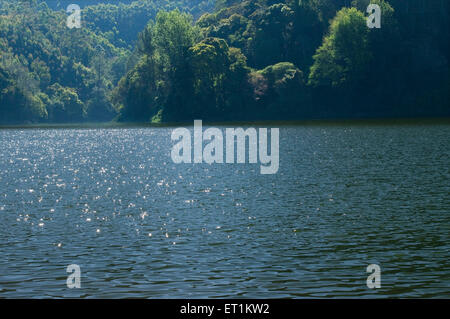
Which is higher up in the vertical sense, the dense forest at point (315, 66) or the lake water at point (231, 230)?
the dense forest at point (315, 66)

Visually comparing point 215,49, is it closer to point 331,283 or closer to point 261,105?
point 261,105

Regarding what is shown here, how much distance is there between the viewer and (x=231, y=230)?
34.2 m

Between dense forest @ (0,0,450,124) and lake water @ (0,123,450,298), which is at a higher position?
dense forest @ (0,0,450,124)

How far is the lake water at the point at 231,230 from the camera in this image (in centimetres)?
2477

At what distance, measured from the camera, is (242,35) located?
197750 mm

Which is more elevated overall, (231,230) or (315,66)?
(315,66)

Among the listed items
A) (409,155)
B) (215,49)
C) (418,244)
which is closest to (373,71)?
(215,49)

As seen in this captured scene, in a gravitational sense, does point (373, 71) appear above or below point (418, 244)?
above

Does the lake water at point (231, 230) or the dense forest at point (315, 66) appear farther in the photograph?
the dense forest at point (315, 66)

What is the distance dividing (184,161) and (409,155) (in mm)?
23751

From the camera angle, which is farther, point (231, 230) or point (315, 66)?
point (315, 66)

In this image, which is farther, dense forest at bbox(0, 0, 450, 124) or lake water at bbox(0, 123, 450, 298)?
dense forest at bbox(0, 0, 450, 124)

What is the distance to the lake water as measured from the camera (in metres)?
24.8
